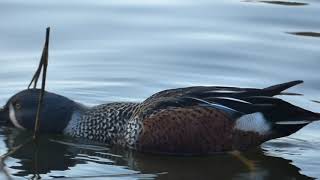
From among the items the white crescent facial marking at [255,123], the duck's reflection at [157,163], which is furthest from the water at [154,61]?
the white crescent facial marking at [255,123]

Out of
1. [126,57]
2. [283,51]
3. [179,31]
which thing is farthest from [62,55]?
[283,51]

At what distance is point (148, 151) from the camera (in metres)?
7.97

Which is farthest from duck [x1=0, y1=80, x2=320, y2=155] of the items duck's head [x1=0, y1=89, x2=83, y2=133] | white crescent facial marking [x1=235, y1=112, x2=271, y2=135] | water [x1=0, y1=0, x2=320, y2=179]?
duck's head [x1=0, y1=89, x2=83, y2=133]

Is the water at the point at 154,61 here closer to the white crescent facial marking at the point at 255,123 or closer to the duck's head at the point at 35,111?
A: the duck's head at the point at 35,111

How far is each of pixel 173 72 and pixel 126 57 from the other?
0.59 metres

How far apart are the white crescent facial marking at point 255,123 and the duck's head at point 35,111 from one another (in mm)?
1356

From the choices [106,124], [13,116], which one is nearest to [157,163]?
[106,124]

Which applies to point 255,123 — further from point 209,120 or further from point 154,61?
point 154,61

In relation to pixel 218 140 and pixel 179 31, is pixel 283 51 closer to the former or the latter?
pixel 179 31

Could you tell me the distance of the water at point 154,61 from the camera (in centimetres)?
781

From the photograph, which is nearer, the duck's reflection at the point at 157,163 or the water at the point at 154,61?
the duck's reflection at the point at 157,163

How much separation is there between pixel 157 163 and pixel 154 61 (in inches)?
93.7

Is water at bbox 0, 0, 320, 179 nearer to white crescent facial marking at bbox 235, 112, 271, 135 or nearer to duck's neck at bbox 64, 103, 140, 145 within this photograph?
duck's neck at bbox 64, 103, 140, 145

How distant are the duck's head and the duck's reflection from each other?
223 mm
